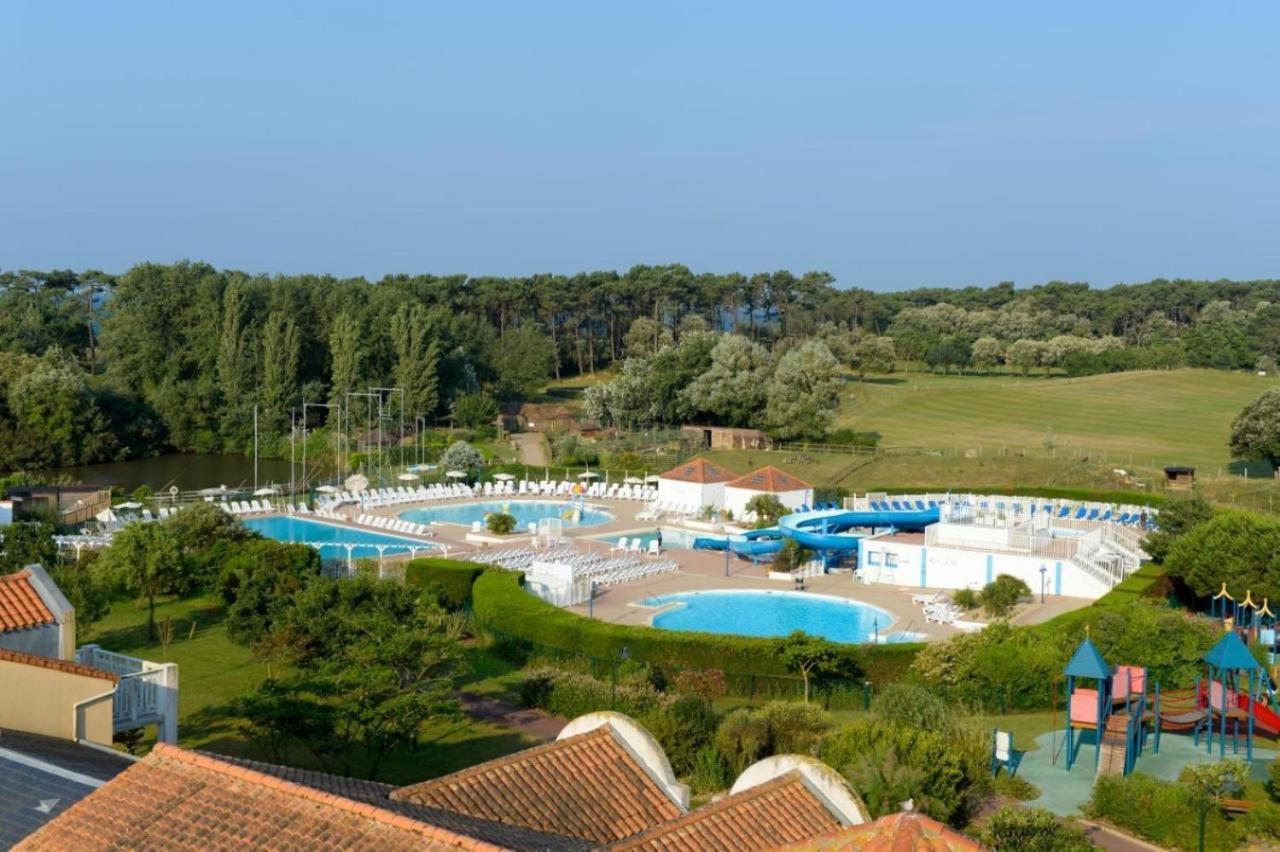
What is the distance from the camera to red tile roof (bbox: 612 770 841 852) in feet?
→ 26.4

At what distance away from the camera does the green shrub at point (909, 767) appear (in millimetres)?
13625

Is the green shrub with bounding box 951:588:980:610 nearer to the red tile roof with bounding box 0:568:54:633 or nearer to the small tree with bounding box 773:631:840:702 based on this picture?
the small tree with bounding box 773:631:840:702

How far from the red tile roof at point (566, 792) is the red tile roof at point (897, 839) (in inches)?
137

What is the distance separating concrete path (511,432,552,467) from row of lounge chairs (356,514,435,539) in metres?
11.6

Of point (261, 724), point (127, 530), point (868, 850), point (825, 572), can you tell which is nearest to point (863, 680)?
point (261, 724)

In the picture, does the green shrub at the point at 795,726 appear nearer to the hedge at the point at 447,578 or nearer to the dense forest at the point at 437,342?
the hedge at the point at 447,578

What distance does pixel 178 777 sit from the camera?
7.93 m

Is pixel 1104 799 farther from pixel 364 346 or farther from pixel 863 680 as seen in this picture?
pixel 364 346

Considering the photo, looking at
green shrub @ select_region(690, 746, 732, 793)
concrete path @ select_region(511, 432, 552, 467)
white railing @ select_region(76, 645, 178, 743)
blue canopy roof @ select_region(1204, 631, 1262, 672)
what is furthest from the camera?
concrete path @ select_region(511, 432, 552, 467)

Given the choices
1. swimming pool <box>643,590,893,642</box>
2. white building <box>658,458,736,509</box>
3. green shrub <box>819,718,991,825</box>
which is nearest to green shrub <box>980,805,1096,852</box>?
green shrub <box>819,718,991,825</box>

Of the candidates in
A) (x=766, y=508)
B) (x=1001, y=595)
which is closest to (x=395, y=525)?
(x=766, y=508)

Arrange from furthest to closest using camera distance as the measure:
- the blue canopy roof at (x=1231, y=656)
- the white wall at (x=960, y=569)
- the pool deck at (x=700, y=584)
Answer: the white wall at (x=960, y=569)
the pool deck at (x=700, y=584)
the blue canopy roof at (x=1231, y=656)

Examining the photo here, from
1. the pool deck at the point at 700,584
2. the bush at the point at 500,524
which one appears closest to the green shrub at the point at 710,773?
the pool deck at the point at 700,584

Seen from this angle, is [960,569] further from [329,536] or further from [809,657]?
[329,536]
